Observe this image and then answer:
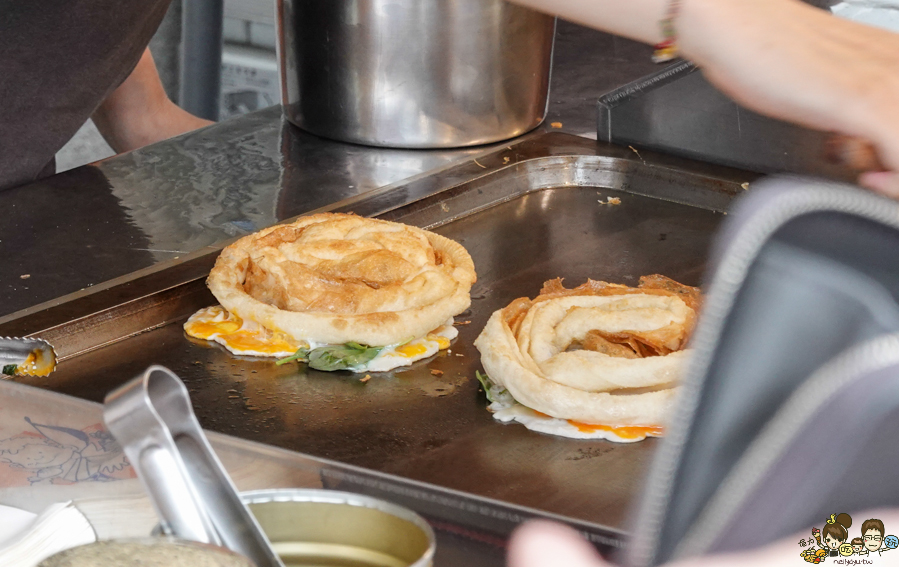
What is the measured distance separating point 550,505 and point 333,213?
1.17 metres

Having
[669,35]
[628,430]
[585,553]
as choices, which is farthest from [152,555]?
[628,430]

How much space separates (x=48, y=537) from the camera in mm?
1411

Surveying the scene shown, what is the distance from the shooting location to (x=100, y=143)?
6.25 metres

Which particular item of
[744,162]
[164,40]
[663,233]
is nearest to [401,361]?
[663,233]

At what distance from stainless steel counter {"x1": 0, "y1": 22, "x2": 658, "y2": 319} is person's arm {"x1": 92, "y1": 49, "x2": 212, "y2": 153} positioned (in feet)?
1.50

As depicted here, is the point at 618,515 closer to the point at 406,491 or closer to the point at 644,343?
the point at 406,491

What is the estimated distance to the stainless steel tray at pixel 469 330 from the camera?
5.80 feet

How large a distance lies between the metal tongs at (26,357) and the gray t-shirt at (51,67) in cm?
109

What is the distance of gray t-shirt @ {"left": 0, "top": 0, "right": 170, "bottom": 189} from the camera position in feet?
9.61

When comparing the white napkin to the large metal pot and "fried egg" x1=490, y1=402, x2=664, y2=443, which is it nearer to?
"fried egg" x1=490, y1=402, x2=664, y2=443

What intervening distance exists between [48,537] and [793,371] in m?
1.17

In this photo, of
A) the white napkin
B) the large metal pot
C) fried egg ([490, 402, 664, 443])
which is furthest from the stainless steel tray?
the white napkin

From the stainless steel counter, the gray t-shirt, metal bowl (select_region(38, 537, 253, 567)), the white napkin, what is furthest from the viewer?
the gray t-shirt

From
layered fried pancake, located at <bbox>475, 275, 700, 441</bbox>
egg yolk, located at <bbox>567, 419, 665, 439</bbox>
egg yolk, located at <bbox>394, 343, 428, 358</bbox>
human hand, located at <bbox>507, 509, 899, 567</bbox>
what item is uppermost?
human hand, located at <bbox>507, 509, 899, 567</bbox>
